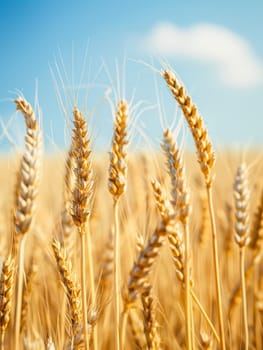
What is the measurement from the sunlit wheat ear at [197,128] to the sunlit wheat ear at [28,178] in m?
0.49

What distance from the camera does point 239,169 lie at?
5.85 feet

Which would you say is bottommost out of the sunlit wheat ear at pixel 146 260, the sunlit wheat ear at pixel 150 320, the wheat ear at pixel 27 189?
the sunlit wheat ear at pixel 150 320

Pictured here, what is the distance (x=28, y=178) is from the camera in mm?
1131

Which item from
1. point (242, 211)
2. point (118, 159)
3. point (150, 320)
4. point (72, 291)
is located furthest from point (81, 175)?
point (242, 211)

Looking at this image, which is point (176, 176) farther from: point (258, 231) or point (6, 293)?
point (258, 231)

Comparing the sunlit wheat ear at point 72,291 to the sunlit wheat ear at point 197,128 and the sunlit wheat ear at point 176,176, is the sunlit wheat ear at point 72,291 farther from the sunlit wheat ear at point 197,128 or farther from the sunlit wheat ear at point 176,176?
the sunlit wheat ear at point 197,128

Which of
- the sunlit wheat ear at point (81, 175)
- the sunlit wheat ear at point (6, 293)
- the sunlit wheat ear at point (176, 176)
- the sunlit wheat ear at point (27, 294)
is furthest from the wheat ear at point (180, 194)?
the sunlit wheat ear at point (27, 294)

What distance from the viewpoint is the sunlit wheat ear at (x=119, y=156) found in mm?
1340

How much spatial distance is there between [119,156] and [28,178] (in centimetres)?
34

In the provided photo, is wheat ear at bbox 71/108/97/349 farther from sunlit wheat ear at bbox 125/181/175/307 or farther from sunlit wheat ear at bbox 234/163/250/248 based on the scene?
sunlit wheat ear at bbox 234/163/250/248

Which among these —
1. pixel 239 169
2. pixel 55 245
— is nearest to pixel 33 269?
pixel 55 245

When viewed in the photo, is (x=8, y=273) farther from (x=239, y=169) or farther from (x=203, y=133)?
(x=239, y=169)

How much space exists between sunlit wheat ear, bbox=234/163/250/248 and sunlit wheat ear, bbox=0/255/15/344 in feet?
2.61

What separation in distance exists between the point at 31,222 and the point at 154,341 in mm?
639
